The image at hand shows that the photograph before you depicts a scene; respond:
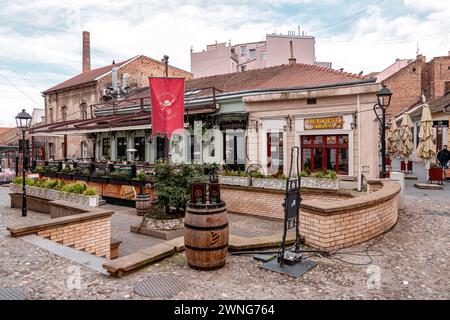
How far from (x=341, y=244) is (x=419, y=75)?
3769cm

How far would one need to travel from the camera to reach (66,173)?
17.3 meters

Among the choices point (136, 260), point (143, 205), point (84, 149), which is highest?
point (84, 149)

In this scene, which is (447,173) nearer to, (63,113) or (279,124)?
(279,124)

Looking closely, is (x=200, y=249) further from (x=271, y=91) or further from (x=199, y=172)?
(x=271, y=91)

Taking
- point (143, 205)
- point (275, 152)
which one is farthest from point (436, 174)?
point (143, 205)

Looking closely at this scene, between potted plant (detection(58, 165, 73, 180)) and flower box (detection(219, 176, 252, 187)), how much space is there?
9.09 meters

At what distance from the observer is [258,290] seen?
402cm

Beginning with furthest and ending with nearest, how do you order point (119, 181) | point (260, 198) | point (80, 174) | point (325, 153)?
point (80, 174) → point (119, 181) → point (325, 153) → point (260, 198)

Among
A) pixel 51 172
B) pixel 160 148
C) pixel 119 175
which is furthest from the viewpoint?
pixel 160 148

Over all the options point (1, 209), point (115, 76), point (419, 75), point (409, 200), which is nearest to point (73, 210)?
point (1, 209)

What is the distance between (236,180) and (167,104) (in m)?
4.08

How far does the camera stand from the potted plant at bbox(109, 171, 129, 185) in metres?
14.4

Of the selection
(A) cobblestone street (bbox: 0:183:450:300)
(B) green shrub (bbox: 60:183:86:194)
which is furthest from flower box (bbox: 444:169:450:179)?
(B) green shrub (bbox: 60:183:86:194)

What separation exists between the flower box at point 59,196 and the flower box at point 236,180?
5033mm
